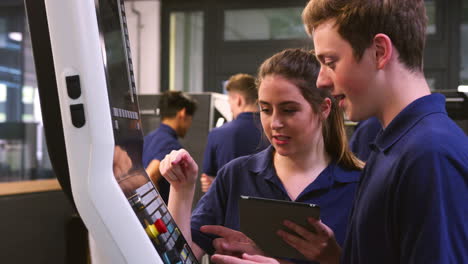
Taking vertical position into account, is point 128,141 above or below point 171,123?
above

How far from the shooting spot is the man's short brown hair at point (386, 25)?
2.32 feet

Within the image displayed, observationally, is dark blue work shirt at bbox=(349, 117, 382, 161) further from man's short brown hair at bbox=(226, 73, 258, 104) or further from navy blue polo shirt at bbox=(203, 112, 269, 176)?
man's short brown hair at bbox=(226, 73, 258, 104)

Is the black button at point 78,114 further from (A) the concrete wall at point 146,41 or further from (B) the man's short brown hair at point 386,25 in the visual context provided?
(A) the concrete wall at point 146,41

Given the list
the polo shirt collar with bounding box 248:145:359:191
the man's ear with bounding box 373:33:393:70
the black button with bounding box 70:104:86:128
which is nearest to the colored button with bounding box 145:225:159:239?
the black button with bounding box 70:104:86:128

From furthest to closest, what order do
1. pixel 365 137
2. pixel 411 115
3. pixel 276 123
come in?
pixel 365 137, pixel 276 123, pixel 411 115

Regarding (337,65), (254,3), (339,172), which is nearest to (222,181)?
(339,172)

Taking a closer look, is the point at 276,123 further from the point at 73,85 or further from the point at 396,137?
the point at 73,85

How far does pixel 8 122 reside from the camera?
472 cm

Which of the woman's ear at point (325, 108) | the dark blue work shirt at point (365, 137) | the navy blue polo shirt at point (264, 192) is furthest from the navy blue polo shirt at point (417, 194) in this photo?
the dark blue work shirt at point (365, 137)

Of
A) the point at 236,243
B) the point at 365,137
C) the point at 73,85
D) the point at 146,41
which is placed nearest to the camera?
the point at 73,85

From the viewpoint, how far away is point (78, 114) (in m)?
0.40

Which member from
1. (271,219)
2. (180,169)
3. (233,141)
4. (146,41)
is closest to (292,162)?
(271,219)

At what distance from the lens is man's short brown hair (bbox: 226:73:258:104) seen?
2.62 meters

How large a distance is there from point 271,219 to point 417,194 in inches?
16.0
